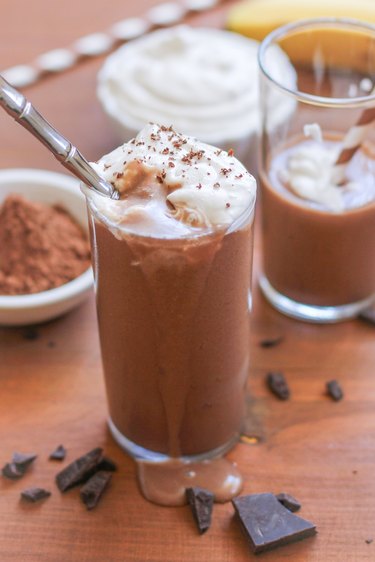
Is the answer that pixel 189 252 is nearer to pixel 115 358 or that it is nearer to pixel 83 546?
pixel 115 358

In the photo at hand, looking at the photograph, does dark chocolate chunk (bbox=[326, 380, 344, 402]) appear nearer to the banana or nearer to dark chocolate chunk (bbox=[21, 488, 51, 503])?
dark chocolate chunk (bbox=[21, 488, 51, 503])

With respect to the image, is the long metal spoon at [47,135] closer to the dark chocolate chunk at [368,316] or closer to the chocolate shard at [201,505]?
the chocolate shard at [201,505]

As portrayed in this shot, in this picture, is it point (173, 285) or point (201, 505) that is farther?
point (201, 505)

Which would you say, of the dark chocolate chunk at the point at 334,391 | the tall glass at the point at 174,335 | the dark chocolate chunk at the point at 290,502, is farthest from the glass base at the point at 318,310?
the dark chocolate chunk at the point at 290,502

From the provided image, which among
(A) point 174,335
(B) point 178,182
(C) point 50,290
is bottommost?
(C) point 50,290

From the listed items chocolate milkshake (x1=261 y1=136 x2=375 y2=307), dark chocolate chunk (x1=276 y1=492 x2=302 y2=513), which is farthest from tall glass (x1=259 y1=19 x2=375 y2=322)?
dark chocolate chunk (x1=276 y1=492 x2=302 y2=513)

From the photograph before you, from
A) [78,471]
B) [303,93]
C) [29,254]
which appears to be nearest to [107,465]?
[78,471]

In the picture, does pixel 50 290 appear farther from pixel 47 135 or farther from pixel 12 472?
pixel 47 135
